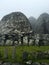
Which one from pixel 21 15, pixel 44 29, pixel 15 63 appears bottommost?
pixel 15 63

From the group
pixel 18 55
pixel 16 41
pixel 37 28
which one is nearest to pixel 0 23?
pixel 37 28

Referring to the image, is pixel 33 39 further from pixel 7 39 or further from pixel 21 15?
pixel 21 15

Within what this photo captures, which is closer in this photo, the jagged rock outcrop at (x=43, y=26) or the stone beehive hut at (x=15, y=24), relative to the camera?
the stone beehive hut at (x=15, y=24)

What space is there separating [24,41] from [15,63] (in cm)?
975

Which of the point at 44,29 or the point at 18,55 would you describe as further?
the point at 44,29

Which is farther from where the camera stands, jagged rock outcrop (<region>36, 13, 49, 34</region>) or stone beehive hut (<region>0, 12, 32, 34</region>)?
jagged rock outcrop (<region>36, 13, 49, 34</region>)

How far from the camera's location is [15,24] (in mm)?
32594

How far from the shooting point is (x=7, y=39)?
26766 mm

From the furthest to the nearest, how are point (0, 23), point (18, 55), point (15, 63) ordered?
point (0, 23) < point (18, 55) < point (15, 63)

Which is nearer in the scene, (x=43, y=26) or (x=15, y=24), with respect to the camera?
(x=15, y=24)

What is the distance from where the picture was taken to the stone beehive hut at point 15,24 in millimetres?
31605

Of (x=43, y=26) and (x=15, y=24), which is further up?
(x=15, y=24)

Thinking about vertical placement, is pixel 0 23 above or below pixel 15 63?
above

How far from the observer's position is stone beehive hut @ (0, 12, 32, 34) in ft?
104
